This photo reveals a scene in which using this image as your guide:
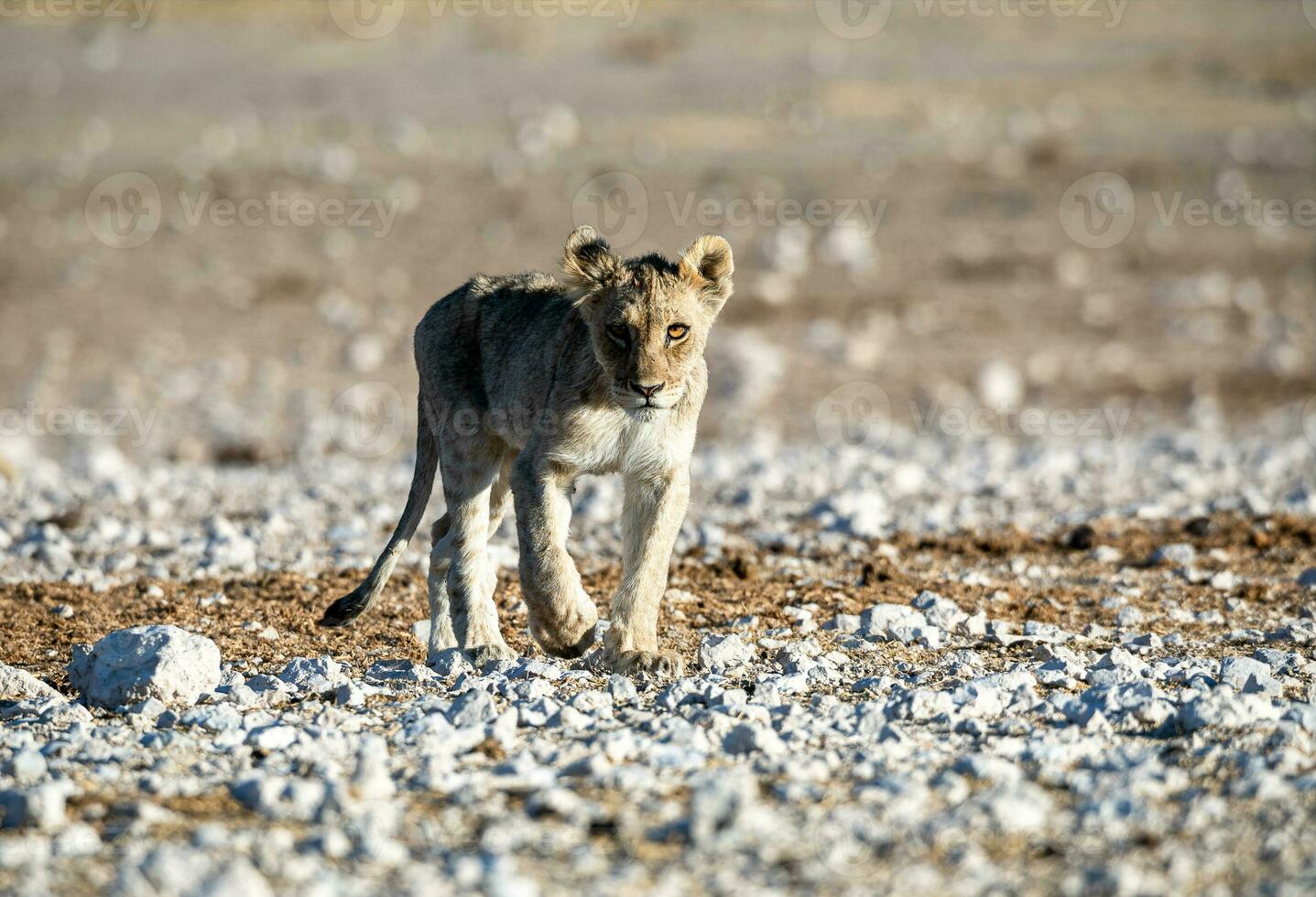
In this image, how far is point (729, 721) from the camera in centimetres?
448

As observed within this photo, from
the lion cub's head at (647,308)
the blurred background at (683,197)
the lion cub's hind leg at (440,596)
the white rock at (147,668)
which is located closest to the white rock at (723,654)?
the lion cub's head at (647,308)

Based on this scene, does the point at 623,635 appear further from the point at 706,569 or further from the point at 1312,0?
the point at 1312,0

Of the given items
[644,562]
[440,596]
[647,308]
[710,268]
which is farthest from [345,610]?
[710,268]

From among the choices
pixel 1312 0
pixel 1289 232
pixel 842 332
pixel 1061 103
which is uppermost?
pixel 1312 0

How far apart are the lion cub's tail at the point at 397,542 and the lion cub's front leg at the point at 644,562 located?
3.71ft

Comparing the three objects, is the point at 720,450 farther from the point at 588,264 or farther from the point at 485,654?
the point at 485,654

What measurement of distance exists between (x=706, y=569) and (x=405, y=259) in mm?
13064

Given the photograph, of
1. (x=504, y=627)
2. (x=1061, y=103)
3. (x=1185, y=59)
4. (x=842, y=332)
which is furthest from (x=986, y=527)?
(x=1185, y=59)

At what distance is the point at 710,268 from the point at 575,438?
960 millimetres

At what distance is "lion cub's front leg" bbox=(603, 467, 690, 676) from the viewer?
5.50m

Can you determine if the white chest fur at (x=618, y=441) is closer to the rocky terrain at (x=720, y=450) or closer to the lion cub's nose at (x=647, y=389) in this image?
the lion cub's nose at (x=647, y=389)

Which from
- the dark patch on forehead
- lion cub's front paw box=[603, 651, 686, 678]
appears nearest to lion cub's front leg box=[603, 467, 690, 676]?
lion cub's front paw box=[603, 651, 686, 678]

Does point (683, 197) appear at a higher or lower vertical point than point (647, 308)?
higher

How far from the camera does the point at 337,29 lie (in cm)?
2891
